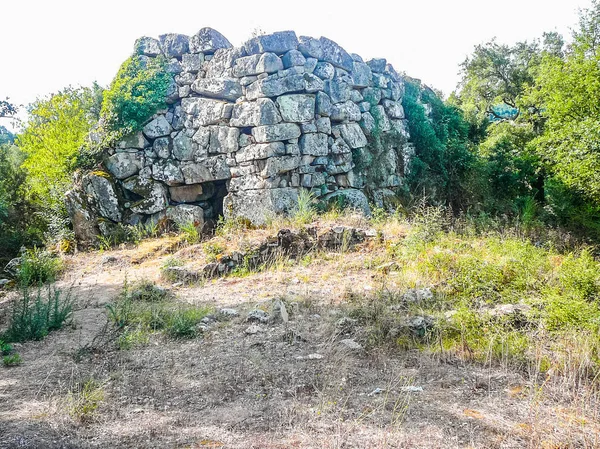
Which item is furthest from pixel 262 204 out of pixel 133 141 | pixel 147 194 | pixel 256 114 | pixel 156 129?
pixel 133 141

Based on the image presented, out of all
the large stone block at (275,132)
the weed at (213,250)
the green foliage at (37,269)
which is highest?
the large stone block at (275,132)

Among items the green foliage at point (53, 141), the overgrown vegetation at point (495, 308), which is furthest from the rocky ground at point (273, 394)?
the green foliage at point (53, 141)

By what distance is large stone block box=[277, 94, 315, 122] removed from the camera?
10078 millimetres

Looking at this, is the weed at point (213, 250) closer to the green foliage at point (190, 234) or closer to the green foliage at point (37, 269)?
the green foliage at point (190, 234)

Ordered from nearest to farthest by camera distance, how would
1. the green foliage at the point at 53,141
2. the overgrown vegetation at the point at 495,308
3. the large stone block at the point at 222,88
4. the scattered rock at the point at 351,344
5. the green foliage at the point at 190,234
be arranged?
the overgrown vegetation at the point at 495,308, the scattered rock at the point at 351,344, the green foliage at the point at 190,234, the large stone block at the point at 222,88, the green foliage at the point at 53,141

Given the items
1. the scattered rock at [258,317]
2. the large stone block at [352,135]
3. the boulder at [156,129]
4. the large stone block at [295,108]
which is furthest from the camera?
the boulder at [156,129]

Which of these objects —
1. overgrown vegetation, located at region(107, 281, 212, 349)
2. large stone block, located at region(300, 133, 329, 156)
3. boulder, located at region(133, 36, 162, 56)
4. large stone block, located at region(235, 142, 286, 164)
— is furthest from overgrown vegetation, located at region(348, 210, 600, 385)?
boulder, located at region(133, 36, 162, 56)

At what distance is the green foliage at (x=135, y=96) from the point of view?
10.7 m

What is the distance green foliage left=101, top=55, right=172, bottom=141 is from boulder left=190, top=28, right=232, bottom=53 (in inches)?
37.6

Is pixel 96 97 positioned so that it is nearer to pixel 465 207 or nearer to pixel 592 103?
pixel 465 207

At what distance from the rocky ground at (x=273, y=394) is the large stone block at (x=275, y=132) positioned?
5.31m

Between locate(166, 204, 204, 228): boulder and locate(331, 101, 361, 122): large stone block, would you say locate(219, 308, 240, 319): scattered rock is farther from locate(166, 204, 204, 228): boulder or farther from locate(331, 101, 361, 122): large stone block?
locate(331, 101, 361, 122): large stone block

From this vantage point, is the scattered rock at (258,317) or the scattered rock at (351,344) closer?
the scattered rock at (351,344)

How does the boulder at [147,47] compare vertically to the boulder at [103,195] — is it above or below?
above
